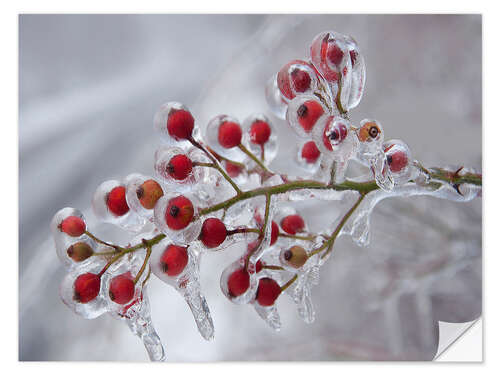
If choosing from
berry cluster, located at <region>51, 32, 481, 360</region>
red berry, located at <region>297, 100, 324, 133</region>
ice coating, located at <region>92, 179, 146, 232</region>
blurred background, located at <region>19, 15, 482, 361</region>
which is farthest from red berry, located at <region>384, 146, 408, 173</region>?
blurred background, located at <region>19, 15, 482, 361</region>

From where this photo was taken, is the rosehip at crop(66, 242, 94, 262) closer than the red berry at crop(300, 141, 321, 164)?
Yes

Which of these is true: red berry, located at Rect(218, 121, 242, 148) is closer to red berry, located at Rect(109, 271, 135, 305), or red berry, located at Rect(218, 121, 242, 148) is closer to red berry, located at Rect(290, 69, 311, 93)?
red berry, located at Rect(290, 69, 311, 93)

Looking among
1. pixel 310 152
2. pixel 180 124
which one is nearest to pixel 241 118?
pixel 310 152

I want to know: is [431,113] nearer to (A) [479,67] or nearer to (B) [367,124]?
(A) [479,67]

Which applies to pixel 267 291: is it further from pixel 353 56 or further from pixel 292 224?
pixel 353 56

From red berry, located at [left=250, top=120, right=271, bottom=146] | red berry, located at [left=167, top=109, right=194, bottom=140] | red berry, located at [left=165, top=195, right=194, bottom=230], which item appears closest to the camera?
red berry, located at [left=165, top=195, right=194, bottom=230]
